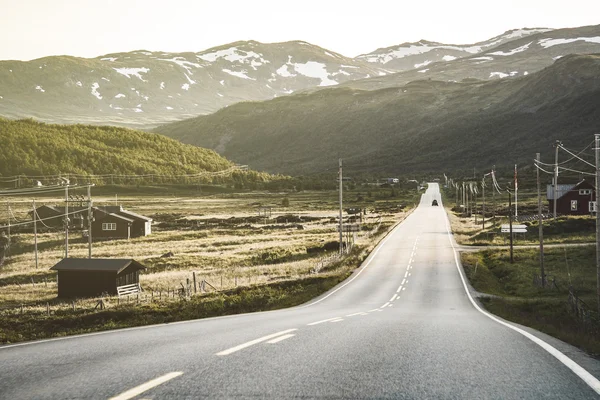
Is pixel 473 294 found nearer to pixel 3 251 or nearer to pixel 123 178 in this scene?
pixel 3 251

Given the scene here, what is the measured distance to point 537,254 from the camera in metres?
54.0

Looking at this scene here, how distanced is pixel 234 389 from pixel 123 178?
648 ft

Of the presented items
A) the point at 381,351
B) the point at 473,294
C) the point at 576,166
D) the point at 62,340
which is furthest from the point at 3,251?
the point at 576,166

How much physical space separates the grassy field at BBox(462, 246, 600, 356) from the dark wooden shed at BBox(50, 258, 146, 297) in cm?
2654

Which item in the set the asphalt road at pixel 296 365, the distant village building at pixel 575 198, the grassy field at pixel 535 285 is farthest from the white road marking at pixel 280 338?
the distant village building at pixel 575 198

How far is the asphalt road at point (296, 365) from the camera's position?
21.9 ft

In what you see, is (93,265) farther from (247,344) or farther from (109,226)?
(109,226)

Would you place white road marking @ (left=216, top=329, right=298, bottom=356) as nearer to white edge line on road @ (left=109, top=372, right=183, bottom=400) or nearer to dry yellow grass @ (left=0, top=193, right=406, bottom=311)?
white edge line on road @ (left=109, top=372, right=183, bottom=400)

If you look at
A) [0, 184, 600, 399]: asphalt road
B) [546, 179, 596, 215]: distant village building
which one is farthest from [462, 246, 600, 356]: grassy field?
[546, 179, 596, 215]: distant village building

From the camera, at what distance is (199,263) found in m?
54.9

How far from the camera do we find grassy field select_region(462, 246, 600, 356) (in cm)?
2709

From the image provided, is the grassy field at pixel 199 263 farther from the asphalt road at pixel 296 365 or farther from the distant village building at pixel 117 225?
the asphalt road at pixel 296 365

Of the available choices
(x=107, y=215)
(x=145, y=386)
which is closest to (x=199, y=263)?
(x=107, y=215)

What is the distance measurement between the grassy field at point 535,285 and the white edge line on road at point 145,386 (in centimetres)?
1131
